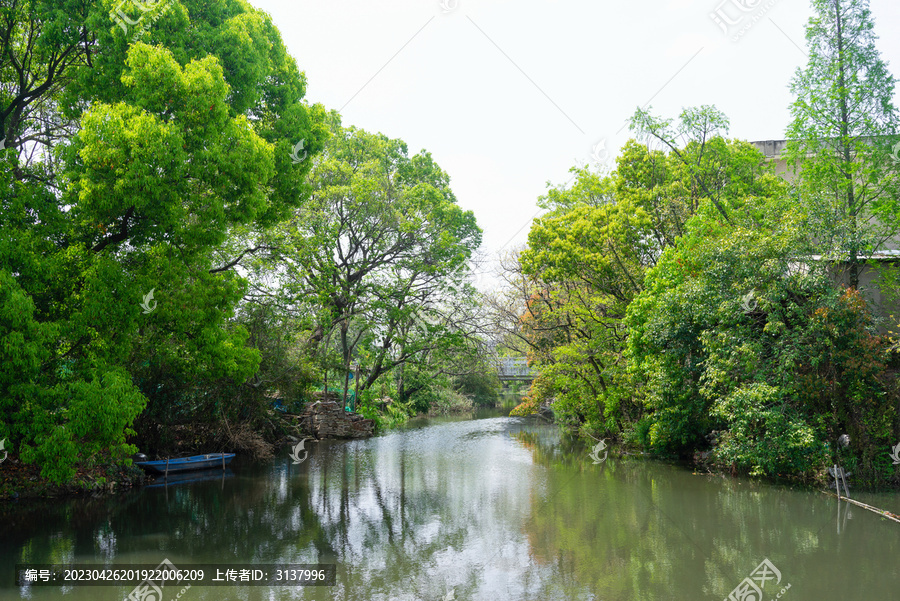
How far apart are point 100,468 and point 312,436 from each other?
10430 mm

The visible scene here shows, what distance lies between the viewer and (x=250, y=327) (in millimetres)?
17500

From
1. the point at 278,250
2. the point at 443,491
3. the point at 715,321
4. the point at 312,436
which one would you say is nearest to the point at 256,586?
the point at 443,491

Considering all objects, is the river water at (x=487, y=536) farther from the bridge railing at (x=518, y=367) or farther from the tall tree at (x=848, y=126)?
the bridge railing at (x=518, y=367)

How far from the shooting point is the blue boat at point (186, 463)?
13.4m

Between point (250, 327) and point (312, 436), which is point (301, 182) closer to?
point (250, 327)

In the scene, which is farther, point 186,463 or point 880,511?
point 186,463

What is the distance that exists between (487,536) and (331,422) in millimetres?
15509

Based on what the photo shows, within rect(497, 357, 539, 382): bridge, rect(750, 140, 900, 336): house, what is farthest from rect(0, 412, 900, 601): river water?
rect(497, 357, 539, 382): bridge

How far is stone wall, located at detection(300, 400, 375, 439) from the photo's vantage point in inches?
880

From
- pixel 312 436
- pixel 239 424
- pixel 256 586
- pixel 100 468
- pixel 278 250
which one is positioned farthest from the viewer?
pixel 312 436

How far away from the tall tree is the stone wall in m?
17.9

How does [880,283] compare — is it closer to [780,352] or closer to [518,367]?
[780,352]

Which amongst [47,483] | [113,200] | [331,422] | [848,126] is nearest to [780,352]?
[848,126]

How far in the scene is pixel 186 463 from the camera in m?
14.1
